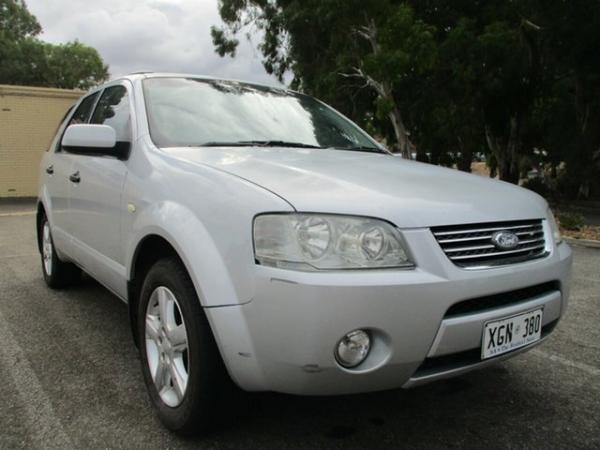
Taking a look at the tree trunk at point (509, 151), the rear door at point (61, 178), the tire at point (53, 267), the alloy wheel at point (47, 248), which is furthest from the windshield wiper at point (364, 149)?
the tree trunk at point (509, 151)

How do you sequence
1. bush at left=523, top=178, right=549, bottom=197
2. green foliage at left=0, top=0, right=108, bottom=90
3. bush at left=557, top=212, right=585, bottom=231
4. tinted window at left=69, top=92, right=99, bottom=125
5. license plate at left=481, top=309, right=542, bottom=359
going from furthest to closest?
green foliage at left=0, top=0, right=108, bottom=90
bush at left=523, top=178, right=549, bottom=197
bush at left=557, top=212, right=585, bottom=231
tinted window at left=69, top=92, right=99, bottom=125
license plate at left=481, top=309, right=542, bottom=359

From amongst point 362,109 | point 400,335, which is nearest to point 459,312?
point 400,335

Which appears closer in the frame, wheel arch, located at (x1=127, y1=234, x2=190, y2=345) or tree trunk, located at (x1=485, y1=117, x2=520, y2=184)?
wheel arch, located at (x1=127, y1=234, x2=190, y2=345)

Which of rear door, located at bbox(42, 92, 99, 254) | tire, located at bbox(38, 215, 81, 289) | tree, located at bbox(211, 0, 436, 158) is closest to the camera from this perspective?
rear door, located at bbox(42, 92, 99, 254)

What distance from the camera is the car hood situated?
1.91m

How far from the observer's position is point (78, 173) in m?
3.44

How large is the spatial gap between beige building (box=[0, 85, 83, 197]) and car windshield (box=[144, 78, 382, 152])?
13.4m

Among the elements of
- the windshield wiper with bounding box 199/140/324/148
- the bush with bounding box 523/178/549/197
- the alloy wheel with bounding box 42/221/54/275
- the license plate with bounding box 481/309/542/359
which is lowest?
the bush with bounding box 523/178/549/197

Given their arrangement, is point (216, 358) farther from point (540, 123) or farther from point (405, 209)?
point (540, 123)

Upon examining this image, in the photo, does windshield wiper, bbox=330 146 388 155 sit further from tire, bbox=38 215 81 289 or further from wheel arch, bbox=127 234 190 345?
tire, bbox=38 215 81 289

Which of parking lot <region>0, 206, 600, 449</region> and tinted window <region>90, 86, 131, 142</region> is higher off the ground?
tinted window <region>90, 86, 131, 142</region>

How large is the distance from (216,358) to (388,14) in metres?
13.4

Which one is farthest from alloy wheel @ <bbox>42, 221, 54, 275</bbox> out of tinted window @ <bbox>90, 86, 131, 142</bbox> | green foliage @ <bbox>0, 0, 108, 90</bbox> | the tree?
green foliage @ <bbox>0, 0, 108, 90</bbox>

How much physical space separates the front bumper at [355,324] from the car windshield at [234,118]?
1166 mm
